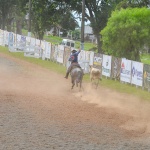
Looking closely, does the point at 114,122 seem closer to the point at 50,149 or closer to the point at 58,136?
the point at 58,136

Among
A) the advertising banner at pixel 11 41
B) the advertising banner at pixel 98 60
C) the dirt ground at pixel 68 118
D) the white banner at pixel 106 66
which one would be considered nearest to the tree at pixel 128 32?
the advertising banner at pixel 98 60

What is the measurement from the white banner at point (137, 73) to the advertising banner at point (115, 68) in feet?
6.28

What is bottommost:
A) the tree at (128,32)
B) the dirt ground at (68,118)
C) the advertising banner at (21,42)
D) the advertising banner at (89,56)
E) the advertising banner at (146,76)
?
the dirt ground at (68,118)

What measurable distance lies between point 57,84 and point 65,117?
9.54m

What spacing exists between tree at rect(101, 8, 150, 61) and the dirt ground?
749 centimetres

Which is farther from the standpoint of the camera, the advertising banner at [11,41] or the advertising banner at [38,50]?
the advertising banner at [11,41]

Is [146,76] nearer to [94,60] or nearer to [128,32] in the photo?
[94,60]

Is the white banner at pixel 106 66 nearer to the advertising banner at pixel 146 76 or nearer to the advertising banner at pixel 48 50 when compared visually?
the advertising banner at pixel 146 76

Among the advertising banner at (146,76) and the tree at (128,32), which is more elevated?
the tree at (128,32)

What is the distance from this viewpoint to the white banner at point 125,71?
26633mm

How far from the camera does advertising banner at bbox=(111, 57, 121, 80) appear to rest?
27969 millimetres

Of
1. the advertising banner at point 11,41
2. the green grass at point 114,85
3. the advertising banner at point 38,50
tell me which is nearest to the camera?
the green grass at point 114,85

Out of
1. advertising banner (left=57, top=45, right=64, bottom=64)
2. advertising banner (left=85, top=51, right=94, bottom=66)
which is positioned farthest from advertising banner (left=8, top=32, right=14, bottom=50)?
advertising banner (left=85, top=51, right=94, bottom=66)

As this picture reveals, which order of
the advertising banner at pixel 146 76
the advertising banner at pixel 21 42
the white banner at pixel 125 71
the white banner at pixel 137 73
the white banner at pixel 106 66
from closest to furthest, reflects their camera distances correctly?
1. the advertising banner at pixel 146 76
2. the white banner at pixel 137 73
3. the white banner at pixel 125 71
4. the white banner at pixel 106 66
5. the advertising banner at pixel 21 42
